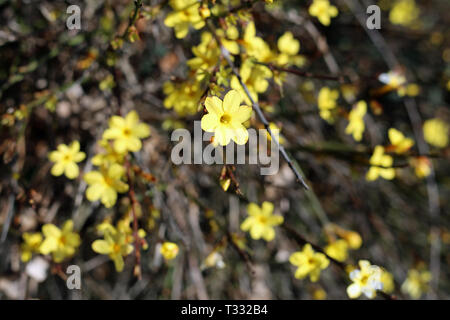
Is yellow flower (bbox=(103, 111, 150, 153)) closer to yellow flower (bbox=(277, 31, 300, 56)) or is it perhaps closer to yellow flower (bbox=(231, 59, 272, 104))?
yellow flower (bbox=(231, 59, 272, 104))

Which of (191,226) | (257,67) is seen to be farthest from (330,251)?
(257,67)

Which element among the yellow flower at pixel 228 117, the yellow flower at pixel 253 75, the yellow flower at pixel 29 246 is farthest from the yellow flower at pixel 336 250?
the yellow flower at pixel 29 246

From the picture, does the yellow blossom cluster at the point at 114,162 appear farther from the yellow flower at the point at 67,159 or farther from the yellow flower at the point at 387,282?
the yellow flower at the point at 387,282

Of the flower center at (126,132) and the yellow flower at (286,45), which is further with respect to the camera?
the yellow flower at (286,45)

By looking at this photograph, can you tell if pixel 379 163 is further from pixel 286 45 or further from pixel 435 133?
pixel 435 133

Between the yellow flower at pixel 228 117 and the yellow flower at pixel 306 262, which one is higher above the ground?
the yellow flower at pixel 228 117

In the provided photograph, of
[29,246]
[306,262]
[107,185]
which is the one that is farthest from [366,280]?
[29,246]
